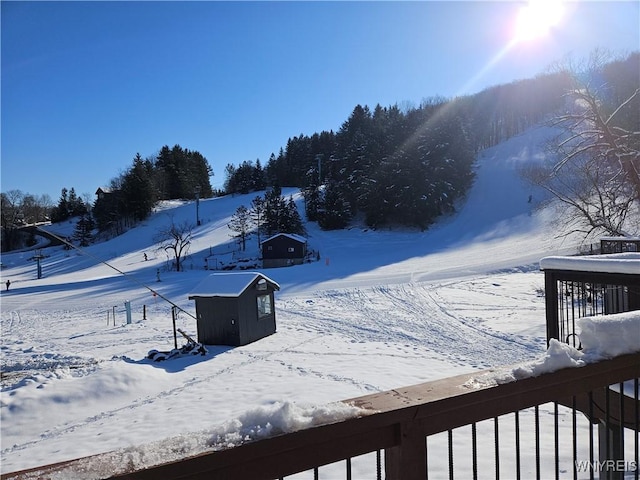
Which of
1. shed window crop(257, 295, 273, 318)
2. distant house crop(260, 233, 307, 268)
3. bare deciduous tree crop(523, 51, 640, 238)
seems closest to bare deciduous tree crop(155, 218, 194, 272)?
distant house crop(260, 233, 307, 268)

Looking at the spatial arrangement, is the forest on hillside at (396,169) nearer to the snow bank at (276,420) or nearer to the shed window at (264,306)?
the shed window at (264,306)

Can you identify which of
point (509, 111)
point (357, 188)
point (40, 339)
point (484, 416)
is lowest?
point (40, 339)

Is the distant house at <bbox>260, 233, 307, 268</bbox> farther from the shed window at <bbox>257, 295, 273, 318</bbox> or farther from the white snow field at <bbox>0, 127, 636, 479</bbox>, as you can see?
the shed window at <bbox>257, 295, 273, 318</bbox>

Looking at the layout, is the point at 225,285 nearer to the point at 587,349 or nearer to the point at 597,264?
the point at 597,264

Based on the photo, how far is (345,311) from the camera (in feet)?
Answer: 58.2

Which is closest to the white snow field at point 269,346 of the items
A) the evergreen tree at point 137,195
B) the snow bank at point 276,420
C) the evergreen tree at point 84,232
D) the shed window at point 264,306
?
the snow bank at point 276,420

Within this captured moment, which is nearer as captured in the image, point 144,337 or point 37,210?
point 144,337

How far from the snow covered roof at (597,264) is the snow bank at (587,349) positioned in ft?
8.50

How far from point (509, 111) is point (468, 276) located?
71984 mm

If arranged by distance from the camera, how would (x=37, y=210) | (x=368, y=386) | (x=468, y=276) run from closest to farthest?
1. (x=368, y=386)
2. (x=468, y=276)
3. (x=37, y=210)

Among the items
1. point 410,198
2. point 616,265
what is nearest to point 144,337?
point 616,265

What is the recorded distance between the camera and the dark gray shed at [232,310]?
14.2 m

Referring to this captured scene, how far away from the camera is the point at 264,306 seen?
15.3 metres

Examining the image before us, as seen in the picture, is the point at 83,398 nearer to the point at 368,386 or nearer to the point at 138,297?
the point at 368,386
